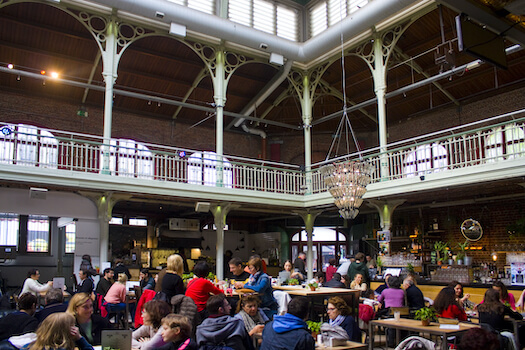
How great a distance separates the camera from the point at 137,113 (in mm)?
18859

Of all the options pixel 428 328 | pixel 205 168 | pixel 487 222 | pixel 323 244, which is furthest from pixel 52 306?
pixel 323 244

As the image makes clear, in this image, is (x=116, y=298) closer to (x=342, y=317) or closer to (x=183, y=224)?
(x=342, y=317)

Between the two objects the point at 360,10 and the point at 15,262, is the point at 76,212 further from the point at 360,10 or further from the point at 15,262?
the point at 360,10

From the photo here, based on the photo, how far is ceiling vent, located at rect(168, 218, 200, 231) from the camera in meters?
18.9

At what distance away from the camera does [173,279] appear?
21.8 feet

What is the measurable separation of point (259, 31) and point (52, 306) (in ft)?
35.8

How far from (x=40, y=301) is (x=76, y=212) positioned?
2.69 meters

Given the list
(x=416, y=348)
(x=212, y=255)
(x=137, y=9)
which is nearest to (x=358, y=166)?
(x=416, y=348)

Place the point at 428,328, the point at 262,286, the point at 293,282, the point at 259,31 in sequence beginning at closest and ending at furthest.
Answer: the point at 428,328 → the point at 262,286 → the point at 293,282 → the point at 259,31

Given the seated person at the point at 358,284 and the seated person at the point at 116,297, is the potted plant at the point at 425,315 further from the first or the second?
the seated person at the point at 116,297

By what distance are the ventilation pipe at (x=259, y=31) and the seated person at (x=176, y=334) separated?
1058 cm

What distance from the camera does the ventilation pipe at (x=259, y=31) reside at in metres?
12.9

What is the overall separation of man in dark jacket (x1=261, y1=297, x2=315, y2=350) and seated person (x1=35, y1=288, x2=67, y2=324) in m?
3.12

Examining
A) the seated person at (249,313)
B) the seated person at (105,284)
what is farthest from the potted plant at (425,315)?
the seated person at (105,284)
